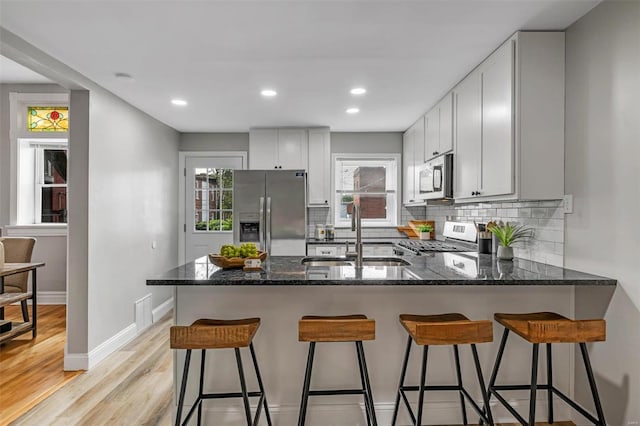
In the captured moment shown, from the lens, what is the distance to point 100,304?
339 cm

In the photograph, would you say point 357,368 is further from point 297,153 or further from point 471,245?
point 297,153

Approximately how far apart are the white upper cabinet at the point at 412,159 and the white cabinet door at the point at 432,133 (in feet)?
0.51

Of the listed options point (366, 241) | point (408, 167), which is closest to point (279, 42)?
point (408, 167)

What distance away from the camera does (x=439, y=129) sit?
12.2ft

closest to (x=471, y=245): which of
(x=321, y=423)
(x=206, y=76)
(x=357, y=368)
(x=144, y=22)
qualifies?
(x=357, y=368)

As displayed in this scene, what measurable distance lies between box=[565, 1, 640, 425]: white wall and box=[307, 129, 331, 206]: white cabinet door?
9.86 feet

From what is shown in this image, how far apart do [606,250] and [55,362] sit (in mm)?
4121

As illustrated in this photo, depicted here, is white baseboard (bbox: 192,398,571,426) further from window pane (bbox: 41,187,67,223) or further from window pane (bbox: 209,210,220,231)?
window pane (bbox: 41,187,67,223)

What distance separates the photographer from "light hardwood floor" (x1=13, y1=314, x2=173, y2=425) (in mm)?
2424

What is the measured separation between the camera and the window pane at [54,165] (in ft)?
17.1

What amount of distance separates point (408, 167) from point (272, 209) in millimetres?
1823

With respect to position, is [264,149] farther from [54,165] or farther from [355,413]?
[355,413]

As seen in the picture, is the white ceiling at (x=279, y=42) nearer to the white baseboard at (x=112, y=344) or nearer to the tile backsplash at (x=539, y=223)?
the tile backsplash at (x=539, y=223)

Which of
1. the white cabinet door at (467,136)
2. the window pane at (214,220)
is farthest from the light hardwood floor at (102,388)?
the window pane at (214,220)
